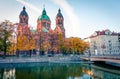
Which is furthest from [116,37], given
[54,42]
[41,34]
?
[41,34]

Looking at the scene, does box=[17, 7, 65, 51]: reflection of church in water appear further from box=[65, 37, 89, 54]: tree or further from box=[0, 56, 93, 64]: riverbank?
box=[0, 56, 93, 64]: riverbank

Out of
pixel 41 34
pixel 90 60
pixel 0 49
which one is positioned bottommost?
pixel 90 60

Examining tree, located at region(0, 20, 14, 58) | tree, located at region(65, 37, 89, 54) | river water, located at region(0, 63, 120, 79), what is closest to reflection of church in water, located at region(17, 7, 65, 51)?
tree, located at region(65, 37, 89, 54)

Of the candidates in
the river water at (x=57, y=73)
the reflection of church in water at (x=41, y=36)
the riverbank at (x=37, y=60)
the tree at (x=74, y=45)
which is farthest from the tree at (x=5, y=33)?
the tree at (x=74, y=45)

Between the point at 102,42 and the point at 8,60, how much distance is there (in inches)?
2172

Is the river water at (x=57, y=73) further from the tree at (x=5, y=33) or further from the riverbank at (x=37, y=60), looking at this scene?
the tree at (x=5, y=33)

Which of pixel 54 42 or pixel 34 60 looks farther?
pixel 54 42

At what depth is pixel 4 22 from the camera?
48.6 meters

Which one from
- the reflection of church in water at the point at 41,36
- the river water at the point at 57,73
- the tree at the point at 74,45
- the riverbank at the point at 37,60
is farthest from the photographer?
the tree at the point at 74,45

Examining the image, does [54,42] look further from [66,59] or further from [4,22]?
[4,22]

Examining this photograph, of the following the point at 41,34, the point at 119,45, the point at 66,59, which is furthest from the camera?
the point at 119,45

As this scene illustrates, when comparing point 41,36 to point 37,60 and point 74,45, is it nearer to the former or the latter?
point 37,60

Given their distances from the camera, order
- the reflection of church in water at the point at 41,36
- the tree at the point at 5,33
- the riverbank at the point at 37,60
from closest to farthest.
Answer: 1. the riverbank at the point at 37,60
2. the tree at the point at 5,33
3. the reflection of church in water at the point at 41,36

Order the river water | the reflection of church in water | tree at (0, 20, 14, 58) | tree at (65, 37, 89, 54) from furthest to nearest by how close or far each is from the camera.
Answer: tree at (65, 37, 89, 54), the reflection of church in water, tree at (0, 20, 14, 58), the river water
